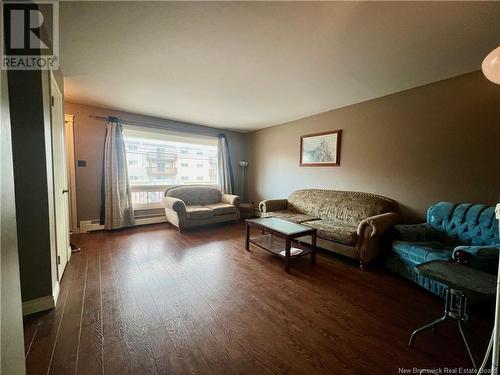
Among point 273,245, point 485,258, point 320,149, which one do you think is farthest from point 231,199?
Answer: point 485,258

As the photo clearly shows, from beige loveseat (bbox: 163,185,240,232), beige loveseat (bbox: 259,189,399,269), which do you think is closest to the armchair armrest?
beige loveseat (bbox: 259,189,399,269)

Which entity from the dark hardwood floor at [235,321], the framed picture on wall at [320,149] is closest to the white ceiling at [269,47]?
the framed picture on wall at [320,149]

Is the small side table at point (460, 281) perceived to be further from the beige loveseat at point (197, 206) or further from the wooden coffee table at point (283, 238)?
the beige loveseat at point (197, 206)

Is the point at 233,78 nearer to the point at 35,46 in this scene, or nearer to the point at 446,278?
the point at 35,46

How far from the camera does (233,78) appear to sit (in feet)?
8.09

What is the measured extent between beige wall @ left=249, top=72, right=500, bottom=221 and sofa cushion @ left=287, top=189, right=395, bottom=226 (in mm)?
182

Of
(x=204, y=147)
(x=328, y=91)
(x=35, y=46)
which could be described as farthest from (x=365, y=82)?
(x=204, y=147)

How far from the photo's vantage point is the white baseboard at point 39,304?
5.11 ft

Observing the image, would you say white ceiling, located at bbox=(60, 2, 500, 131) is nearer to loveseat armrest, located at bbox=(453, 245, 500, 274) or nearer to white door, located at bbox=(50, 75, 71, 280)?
white door, located at bbox=(50, 75, 71, 280)

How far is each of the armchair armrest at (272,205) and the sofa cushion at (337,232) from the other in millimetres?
1021

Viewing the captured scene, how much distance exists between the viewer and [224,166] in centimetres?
528

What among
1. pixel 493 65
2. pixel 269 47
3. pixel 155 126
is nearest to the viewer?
pixel 493 65

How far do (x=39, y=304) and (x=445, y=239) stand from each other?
3986mm

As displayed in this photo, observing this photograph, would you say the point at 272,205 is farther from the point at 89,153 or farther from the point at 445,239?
the point at 89,153
